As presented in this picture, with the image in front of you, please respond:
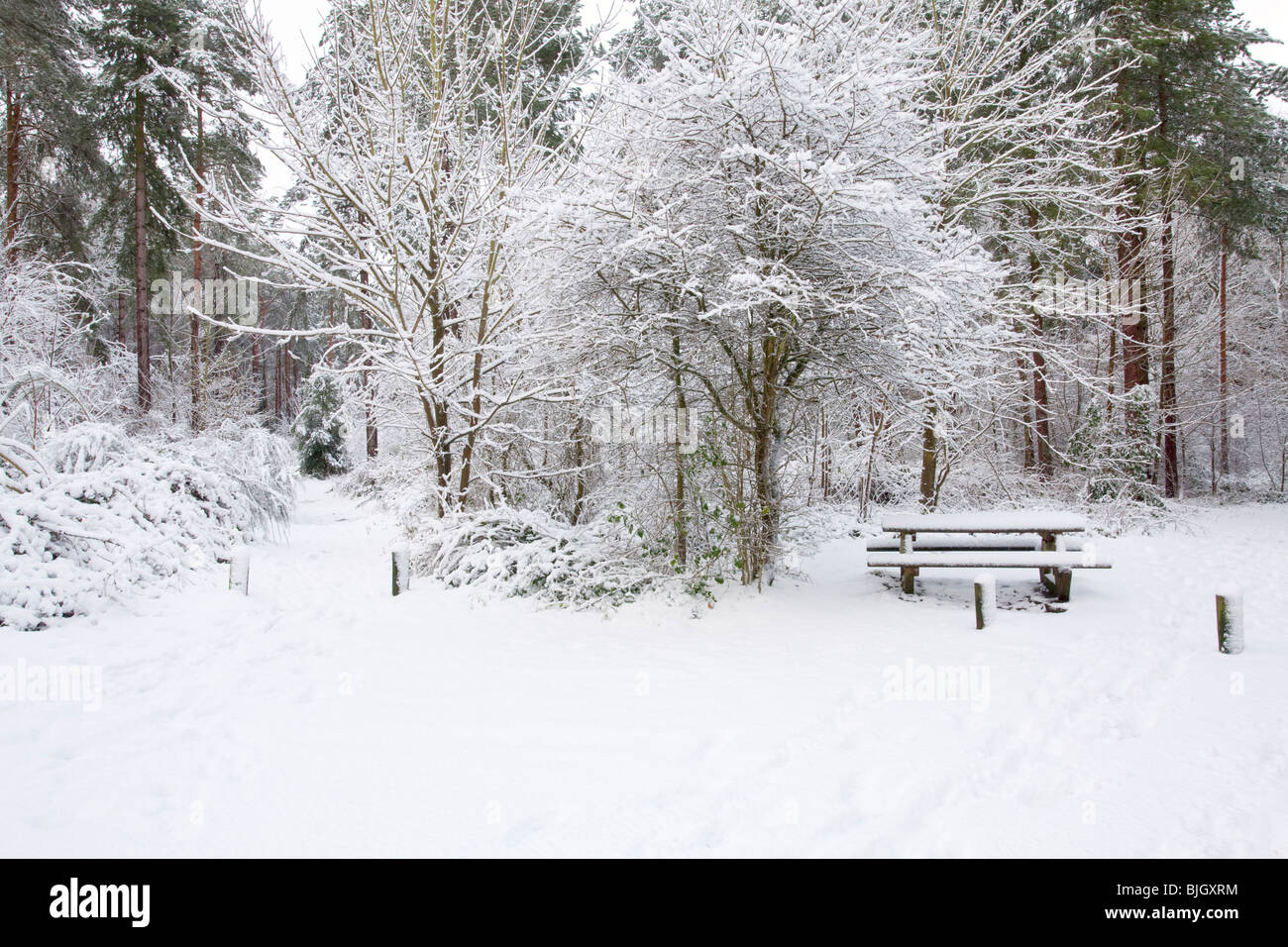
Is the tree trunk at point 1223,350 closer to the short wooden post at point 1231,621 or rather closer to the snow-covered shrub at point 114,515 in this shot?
the short wooden post at point 1231,621

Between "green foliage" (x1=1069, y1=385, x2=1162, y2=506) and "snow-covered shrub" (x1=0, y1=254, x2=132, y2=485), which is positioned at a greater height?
"snow-covered shrub" (x1=0, y1=254, x2=132, y2=485)

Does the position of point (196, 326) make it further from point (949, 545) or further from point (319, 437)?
point (949, 545)

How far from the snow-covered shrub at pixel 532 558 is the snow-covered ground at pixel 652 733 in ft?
1.77

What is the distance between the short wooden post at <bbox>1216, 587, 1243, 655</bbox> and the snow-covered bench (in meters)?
1.42

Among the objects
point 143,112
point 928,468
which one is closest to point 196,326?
point 143,112

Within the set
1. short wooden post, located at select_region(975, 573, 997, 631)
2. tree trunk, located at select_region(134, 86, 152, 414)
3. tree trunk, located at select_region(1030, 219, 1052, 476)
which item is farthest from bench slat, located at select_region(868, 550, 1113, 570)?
tree trunk, located at select_region(134, 86, 152, 414)

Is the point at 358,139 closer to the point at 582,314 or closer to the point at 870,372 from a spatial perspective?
the point at 582,314

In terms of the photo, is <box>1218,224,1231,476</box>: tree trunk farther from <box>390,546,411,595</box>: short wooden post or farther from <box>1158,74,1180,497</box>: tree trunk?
<box>390,546,411,595</box>: short wooden post

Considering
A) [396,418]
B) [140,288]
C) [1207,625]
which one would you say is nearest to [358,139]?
[396,418]

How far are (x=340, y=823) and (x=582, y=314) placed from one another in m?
5.37

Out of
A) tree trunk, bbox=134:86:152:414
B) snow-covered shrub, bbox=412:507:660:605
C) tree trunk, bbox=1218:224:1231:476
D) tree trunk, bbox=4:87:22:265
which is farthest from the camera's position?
tree trunk, bbox=1218:224:1231:476

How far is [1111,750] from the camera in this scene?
11.2 feet

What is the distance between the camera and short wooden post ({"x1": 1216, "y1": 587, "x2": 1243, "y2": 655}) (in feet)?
16.4

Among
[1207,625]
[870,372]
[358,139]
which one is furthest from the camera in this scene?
[358,139]
